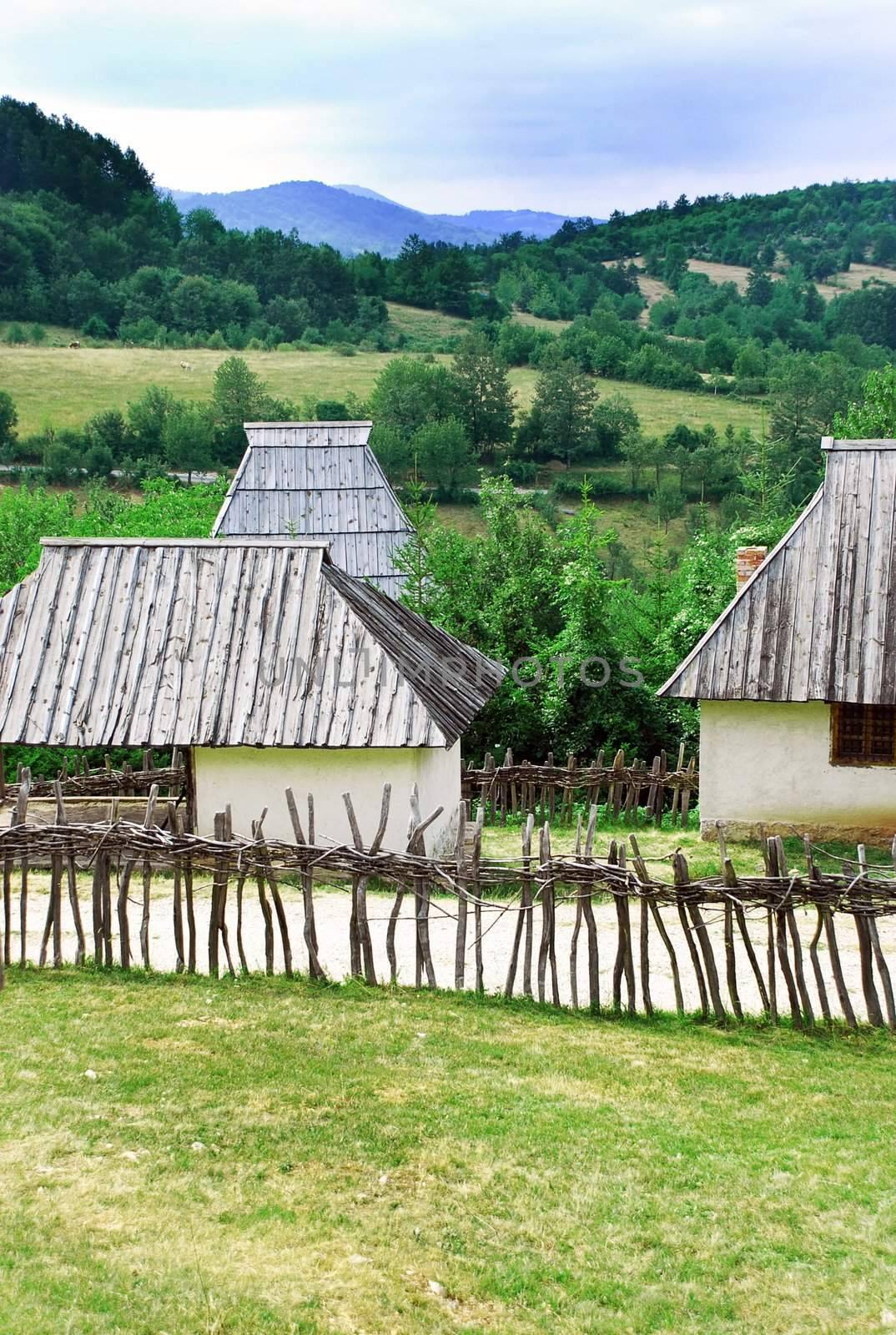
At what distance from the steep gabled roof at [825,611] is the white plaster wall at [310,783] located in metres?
4.16

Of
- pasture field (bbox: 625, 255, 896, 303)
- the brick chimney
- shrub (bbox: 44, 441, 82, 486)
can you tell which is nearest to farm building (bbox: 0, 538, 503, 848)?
the brick chimney

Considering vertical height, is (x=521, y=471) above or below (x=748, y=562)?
above

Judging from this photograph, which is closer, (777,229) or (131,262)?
(131,262)

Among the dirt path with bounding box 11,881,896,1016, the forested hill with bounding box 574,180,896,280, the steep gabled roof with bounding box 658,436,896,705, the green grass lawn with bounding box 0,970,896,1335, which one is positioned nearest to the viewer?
the green grass lawn with bounding box 0,970,896,1335

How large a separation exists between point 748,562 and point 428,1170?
542 inches

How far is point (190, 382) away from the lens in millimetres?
78812

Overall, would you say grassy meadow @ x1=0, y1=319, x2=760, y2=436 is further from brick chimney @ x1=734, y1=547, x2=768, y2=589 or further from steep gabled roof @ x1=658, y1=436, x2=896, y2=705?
steep gabled roof @ x1=658, y1=436, x2=896, y2=705

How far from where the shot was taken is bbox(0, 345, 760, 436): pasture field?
72.3 m

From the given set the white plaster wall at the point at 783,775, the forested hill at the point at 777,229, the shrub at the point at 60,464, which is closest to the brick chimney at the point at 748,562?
the white plaster wall at the point at 783,775

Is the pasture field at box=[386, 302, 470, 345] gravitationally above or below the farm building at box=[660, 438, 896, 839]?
above

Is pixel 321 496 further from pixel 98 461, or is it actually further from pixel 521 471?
pixel 521 471

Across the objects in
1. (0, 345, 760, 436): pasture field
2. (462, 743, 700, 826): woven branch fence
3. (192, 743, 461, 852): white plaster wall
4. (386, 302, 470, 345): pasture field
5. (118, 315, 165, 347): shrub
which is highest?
(386, 302, 470, 345): pasture field

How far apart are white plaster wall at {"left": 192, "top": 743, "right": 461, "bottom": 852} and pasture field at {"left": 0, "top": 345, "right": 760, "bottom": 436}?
5416cm

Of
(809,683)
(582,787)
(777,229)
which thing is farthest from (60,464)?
(777,229)
